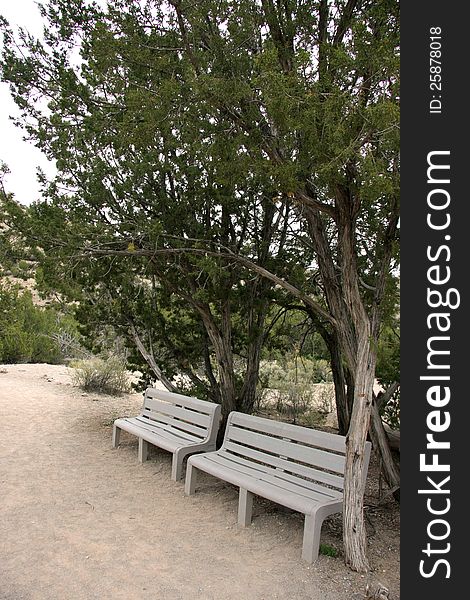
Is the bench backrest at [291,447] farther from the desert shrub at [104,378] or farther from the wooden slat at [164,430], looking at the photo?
the desert shrub at [104,378]

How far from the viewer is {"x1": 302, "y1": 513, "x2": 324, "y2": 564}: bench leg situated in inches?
151

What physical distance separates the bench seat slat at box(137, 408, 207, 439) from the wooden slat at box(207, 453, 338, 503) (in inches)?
26.9

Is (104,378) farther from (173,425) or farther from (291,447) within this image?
(291,447)

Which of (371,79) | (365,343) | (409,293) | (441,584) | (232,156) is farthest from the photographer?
(232,156)

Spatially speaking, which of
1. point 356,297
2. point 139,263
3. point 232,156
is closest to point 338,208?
point 356,297

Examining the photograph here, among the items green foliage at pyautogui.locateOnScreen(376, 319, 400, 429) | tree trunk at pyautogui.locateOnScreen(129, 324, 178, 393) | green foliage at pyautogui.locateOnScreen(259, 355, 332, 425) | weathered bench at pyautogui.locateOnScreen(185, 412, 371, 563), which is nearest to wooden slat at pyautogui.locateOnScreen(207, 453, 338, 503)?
A: weathered bench at pyautogui.locateOnScreen(185, 412, 371, 563)

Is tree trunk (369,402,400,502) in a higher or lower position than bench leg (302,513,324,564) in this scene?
higher

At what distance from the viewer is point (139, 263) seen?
6805 mm

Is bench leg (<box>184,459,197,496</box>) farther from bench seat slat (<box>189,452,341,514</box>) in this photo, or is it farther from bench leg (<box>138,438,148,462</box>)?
bench leg (<box>138,438,148,462</box>)

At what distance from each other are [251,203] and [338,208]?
9.72 feet

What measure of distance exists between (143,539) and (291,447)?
1.46 metres

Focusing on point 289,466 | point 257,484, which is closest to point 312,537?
point 257,484

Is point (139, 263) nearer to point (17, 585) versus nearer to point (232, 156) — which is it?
point (232, 156)

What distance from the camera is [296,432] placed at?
15.7 feet
